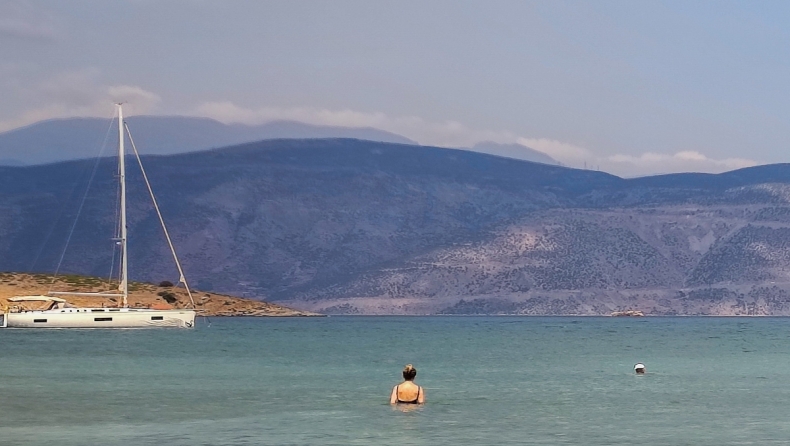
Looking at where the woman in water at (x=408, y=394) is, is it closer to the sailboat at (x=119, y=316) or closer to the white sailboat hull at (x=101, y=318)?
the sailboat at (x=119, y=316)

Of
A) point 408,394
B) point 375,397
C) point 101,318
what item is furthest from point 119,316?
point 408,394

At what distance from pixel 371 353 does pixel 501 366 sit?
18.4m

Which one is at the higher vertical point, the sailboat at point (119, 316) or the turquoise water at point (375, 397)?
the sailboat at point (119, 316)

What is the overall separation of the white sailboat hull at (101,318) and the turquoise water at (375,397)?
1113 inches

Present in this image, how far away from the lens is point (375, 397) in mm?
55969

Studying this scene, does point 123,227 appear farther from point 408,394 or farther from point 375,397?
point 408,394

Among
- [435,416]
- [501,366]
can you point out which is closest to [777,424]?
[435,416]

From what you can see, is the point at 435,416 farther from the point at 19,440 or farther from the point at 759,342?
the point at 759,342

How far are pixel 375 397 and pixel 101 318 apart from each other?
259ft

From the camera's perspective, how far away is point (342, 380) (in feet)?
219

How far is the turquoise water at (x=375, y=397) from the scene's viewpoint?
4309cm

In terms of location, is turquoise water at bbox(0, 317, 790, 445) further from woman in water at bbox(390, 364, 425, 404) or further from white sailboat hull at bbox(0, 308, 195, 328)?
white sailboat hull at bbox(0, 308, 195, 328)

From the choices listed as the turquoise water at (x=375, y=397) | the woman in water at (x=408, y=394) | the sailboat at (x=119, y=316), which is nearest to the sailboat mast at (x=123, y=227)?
the sailboat at (x=119, y=316)

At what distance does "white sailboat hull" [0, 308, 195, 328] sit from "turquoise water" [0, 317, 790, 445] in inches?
1113
